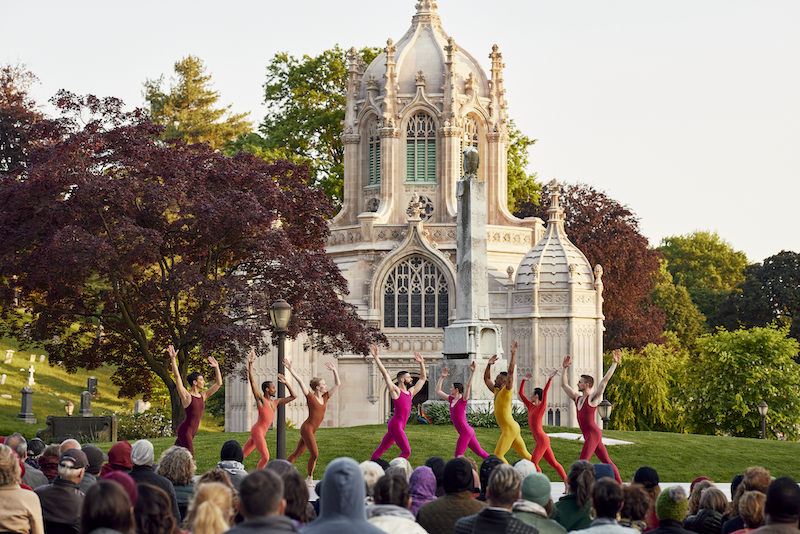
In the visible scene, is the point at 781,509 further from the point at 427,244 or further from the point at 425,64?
the point at 425,64

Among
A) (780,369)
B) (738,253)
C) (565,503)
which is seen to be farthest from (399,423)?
(738,253)

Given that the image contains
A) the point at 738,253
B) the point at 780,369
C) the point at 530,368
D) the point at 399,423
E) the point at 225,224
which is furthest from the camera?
the point at 738,253

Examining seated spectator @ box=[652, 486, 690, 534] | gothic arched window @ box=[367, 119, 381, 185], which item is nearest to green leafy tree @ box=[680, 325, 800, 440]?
gothic arched window @ box=[367, 119, 381, 185]

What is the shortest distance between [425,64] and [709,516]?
119 ft

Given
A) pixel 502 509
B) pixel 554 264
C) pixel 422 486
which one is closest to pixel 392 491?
pixel 502 509

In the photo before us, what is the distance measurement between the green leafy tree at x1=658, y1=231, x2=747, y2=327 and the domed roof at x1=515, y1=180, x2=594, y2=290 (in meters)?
37.0

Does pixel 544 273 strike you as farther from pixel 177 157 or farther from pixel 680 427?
pixel 177 157

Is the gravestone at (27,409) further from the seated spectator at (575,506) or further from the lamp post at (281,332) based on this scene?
the seated spectator at (575,506)

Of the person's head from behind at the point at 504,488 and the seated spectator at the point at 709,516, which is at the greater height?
the person's head from behind at the point at 504,488

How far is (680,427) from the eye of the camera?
44156 millimetres

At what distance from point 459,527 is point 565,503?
1460 millimetres

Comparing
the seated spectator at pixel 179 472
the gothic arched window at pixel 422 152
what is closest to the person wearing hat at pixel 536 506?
the seated spectator at pixel 179 472

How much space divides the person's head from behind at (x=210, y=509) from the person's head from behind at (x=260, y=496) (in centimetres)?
50

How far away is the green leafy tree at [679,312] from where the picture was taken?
214 feet
